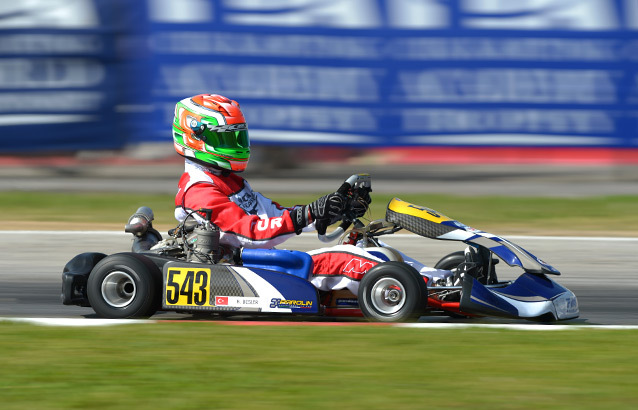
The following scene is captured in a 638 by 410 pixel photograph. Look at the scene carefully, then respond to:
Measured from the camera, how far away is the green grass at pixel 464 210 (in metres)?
11.0

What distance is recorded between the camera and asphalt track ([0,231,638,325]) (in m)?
6.55

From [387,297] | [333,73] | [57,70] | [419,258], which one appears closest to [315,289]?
[387,297]

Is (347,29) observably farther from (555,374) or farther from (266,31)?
(555,374)

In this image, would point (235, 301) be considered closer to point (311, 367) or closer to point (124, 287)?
point (124, 287)

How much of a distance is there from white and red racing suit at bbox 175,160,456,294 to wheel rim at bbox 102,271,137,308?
500 mm

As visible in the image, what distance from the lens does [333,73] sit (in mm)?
15258

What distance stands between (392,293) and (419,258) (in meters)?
3.27

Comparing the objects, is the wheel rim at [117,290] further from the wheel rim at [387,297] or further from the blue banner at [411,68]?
the blue banner at [411,68]

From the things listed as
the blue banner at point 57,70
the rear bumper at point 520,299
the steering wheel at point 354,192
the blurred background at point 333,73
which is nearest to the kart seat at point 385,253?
the steering wheel at point 354,192

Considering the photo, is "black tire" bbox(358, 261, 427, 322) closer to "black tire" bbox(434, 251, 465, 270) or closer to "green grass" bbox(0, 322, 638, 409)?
"green grass" bbox(0, 322, 638, 409)

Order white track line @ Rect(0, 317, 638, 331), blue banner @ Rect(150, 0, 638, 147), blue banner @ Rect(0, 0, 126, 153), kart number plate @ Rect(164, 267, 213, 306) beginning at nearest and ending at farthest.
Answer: white track line @ Rect(0, 317, 638, 331), kart number plate @ Rect(164, 267, 213, 306), blue banner @ Rect(150, 0, 638, 147), blue banner @ Rect(0, 0, 126, 153)

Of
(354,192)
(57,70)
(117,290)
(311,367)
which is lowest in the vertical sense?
(311,367)

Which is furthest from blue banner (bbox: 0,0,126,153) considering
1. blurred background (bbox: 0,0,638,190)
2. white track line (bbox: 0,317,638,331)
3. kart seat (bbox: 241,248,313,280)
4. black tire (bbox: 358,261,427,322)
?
black tire (bbox: 358,261,427,322)

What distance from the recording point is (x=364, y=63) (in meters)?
15.2
